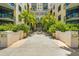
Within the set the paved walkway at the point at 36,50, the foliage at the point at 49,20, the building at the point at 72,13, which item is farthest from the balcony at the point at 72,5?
the paved walkway at the point at 36,50

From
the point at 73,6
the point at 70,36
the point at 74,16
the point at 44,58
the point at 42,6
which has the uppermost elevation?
the point at 42,6

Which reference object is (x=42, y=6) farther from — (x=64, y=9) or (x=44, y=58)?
(x=44, y=58)

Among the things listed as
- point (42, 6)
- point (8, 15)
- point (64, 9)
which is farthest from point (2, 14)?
point (42, 6)

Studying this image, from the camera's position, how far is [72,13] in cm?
2714

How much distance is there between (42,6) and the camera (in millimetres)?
56688

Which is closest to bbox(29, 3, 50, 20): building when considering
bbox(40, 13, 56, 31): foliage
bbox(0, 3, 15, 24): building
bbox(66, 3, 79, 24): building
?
bbox(40, 13, 56, 31): foliage

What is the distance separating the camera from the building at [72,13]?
2618 centimetres

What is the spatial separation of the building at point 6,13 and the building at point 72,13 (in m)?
10.6

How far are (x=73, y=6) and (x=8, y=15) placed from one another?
1208cm

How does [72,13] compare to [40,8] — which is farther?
[40,8]

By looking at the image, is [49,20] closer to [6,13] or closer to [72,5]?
[72,5]

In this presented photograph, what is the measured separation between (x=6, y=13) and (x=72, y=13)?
40.4ft

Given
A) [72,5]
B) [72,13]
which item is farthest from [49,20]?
[72,5]

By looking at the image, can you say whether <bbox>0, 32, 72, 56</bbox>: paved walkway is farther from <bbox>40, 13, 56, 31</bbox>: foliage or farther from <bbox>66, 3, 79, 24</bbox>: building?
<bbox>40, 13, 56, 31</bbox>: foliage
